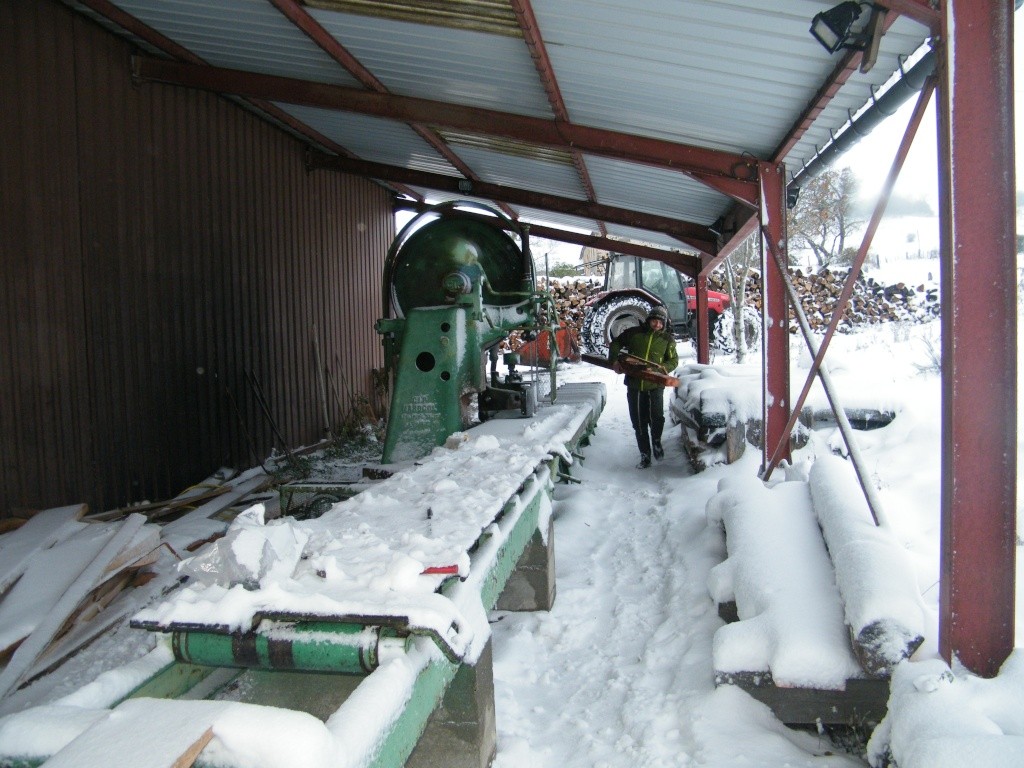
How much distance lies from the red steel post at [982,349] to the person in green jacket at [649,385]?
186 inches

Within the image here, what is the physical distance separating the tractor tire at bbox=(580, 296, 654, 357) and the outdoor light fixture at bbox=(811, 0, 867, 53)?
1004 centimetres

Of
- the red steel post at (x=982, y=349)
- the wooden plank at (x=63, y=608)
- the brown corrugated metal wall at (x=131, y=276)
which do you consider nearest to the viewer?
the red steel post at (x=982, y=349)

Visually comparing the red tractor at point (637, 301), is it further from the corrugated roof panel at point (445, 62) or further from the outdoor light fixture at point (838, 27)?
the outdoor light fixture at point (838, 27)

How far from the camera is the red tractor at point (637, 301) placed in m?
13.2

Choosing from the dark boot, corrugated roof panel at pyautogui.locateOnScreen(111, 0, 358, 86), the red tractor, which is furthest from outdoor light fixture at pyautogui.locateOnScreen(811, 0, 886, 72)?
the red tractor

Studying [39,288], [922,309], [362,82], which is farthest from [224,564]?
[922,309]

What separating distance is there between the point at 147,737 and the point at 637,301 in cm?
1252

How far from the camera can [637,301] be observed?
520 inches

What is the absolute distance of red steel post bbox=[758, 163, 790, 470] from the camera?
5.37 metres

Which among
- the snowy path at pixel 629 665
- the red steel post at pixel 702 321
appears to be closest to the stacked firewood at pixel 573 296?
the red steel post at pixel 702 321

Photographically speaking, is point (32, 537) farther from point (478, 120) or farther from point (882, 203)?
point (882, 203)

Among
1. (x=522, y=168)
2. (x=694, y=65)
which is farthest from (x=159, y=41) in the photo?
(x=694, y=65)

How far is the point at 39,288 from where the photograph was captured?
5.15m

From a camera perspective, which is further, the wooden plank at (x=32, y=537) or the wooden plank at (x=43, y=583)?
the wooden plank at (x=32, y=537)
